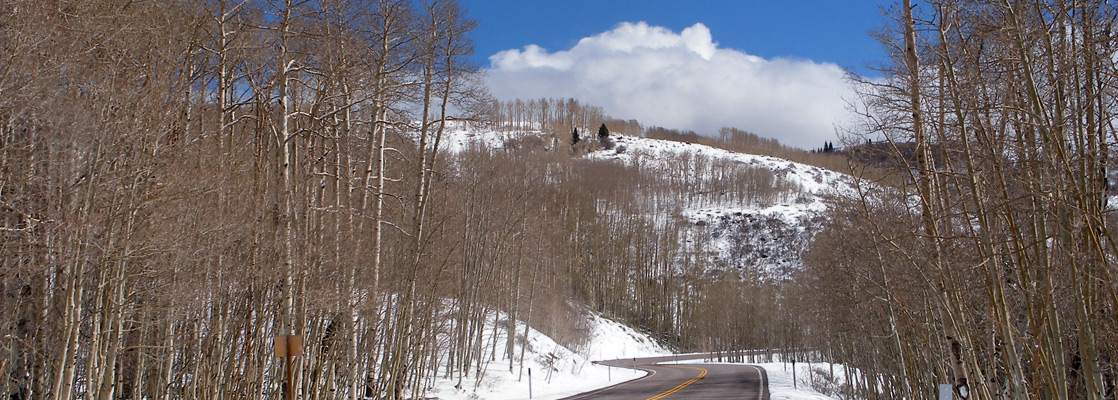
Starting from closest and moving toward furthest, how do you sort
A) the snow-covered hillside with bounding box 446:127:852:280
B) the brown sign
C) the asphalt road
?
the brown sign
the asphalt road
the snow-covered hillside with bounding box 446:127:852:280

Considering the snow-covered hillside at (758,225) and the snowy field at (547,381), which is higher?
the snow-covered hillside at (758,225)

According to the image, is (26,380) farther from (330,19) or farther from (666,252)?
(666,252)

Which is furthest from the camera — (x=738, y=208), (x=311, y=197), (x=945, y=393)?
(x=738, y=208)

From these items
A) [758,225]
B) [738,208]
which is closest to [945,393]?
[758,225]

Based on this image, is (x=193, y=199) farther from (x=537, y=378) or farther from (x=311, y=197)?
(x=537, y=378)

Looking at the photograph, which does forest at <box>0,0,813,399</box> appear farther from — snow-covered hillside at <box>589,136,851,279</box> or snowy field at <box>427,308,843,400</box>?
→ snow-covered hillside at <box>589,136,851,279</box>

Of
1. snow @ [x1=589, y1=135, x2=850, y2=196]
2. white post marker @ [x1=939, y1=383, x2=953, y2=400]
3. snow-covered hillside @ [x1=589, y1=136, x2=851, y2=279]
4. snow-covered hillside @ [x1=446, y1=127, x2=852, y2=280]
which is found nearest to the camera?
white post marker @ [x1=939, y1=383, x2=953, y2=400]

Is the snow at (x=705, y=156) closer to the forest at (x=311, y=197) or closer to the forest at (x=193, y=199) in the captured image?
the forest at (x=193, y=199)

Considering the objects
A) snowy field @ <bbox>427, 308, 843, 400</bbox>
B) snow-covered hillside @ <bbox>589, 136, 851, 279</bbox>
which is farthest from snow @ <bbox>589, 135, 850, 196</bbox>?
snowy field @ <bbox>427, 308, 843, 400</bbox>

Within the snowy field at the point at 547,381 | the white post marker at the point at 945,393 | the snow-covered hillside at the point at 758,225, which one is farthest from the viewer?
the snow-covered hillside at the point at 758,225

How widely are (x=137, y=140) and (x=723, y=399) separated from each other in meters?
18.4

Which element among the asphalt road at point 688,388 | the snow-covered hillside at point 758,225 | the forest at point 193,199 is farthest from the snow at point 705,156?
the forest at point 193,199

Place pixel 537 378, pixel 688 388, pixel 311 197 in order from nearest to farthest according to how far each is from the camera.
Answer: pixel 311 197 → pixel 688 388 → pixel 537 378

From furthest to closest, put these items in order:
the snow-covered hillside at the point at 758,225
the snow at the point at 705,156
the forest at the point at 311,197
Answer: the snow at the point at 705,156 < the snow-covered hillside at the point at 758,225 < the forest at the point at 311,197
